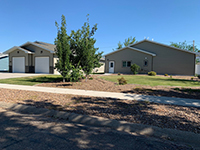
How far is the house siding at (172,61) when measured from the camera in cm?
2259

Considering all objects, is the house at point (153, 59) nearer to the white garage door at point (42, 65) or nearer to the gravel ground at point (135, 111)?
the white garage door at point (42, 65)

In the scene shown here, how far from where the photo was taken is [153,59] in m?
24.4

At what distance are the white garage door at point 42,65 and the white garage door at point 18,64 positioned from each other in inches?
95.1

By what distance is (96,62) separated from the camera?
559 inches

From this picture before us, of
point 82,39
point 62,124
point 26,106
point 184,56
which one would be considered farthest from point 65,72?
point 184,56

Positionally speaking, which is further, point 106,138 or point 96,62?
point 96,62

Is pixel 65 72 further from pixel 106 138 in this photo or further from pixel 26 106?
pixel 106 138

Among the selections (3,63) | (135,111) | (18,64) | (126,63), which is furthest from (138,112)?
(3,63)

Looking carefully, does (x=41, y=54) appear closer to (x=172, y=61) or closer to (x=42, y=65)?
(x=42, y=65)

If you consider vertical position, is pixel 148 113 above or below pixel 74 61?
below

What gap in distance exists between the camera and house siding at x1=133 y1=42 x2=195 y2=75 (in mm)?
22594

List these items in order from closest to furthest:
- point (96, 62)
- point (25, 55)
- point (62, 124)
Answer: point (62, 124), point (96, 62), point (25, 55)

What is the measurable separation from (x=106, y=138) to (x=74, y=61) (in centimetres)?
1041

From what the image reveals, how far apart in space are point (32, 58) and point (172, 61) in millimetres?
21432
